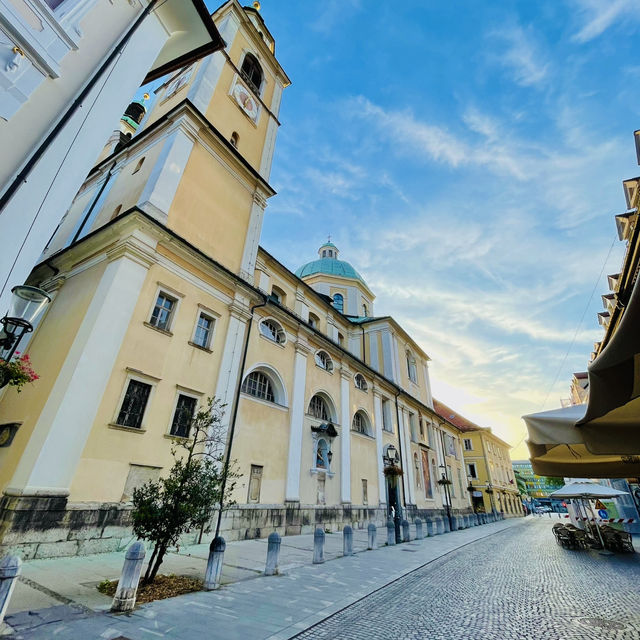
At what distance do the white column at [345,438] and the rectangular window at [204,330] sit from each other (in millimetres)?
9625

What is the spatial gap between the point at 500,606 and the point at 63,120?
9.67m

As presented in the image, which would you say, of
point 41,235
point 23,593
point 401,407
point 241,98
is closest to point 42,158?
point 41,235

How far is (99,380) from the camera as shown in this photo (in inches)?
339

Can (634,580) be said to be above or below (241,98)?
below

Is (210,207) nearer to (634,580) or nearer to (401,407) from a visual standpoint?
(634,580)

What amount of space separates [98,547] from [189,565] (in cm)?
229

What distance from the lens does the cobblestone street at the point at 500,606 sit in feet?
14.2

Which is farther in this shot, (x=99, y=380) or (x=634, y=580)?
(x=99, y=380)

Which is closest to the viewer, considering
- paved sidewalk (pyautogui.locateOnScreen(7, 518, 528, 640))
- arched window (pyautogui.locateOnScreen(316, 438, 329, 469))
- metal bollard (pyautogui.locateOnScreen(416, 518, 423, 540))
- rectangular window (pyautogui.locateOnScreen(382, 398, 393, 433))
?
paved sidewalk (pyautogui.locateOnScreen(7, 518, 528, 640))

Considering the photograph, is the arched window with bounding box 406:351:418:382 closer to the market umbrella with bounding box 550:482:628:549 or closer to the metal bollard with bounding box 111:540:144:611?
the market umbrella with bounding box 550:482:628:549

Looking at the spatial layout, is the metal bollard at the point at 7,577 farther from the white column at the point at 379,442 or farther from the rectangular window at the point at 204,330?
the white column at the point at 379,442

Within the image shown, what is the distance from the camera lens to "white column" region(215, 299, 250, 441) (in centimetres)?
1192

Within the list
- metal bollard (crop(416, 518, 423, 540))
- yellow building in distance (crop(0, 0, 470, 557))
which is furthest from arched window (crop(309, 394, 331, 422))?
metal bollard (crop(416, 518, 423, 540))

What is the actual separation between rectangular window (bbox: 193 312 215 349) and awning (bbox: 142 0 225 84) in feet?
23.8
